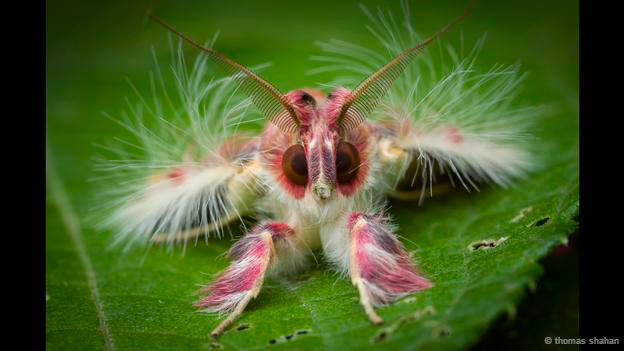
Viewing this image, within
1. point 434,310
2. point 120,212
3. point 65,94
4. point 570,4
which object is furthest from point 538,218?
point 65,94

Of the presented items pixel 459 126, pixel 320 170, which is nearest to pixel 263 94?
pixel 320 170

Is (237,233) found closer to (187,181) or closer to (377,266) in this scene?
(187,181)

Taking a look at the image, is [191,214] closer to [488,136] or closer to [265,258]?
[265,258]

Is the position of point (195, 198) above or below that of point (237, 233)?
above

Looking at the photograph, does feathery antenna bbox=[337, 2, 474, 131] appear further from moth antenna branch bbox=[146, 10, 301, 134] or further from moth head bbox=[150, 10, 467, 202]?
moth antenna branch bbox=[146, 10, 301, 134]

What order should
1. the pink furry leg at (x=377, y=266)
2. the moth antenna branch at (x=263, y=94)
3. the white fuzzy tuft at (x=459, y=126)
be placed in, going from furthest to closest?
the white fuzzy tuft at (x=459, y=126) → the moth antenna branch at (x=263, y=94) → the pink furry leg at (x=377, y=266)

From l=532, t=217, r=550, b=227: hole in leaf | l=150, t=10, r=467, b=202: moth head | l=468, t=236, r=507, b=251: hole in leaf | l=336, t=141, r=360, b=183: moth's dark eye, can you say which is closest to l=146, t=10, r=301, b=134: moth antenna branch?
l=150, t=10, r=467, b=202: moth head

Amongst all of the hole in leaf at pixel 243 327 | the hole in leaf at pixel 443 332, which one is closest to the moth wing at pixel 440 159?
the hole in leaf at pixel 243 327

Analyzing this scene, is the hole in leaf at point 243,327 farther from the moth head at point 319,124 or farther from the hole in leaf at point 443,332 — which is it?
the hole in leaf at point 443,332
